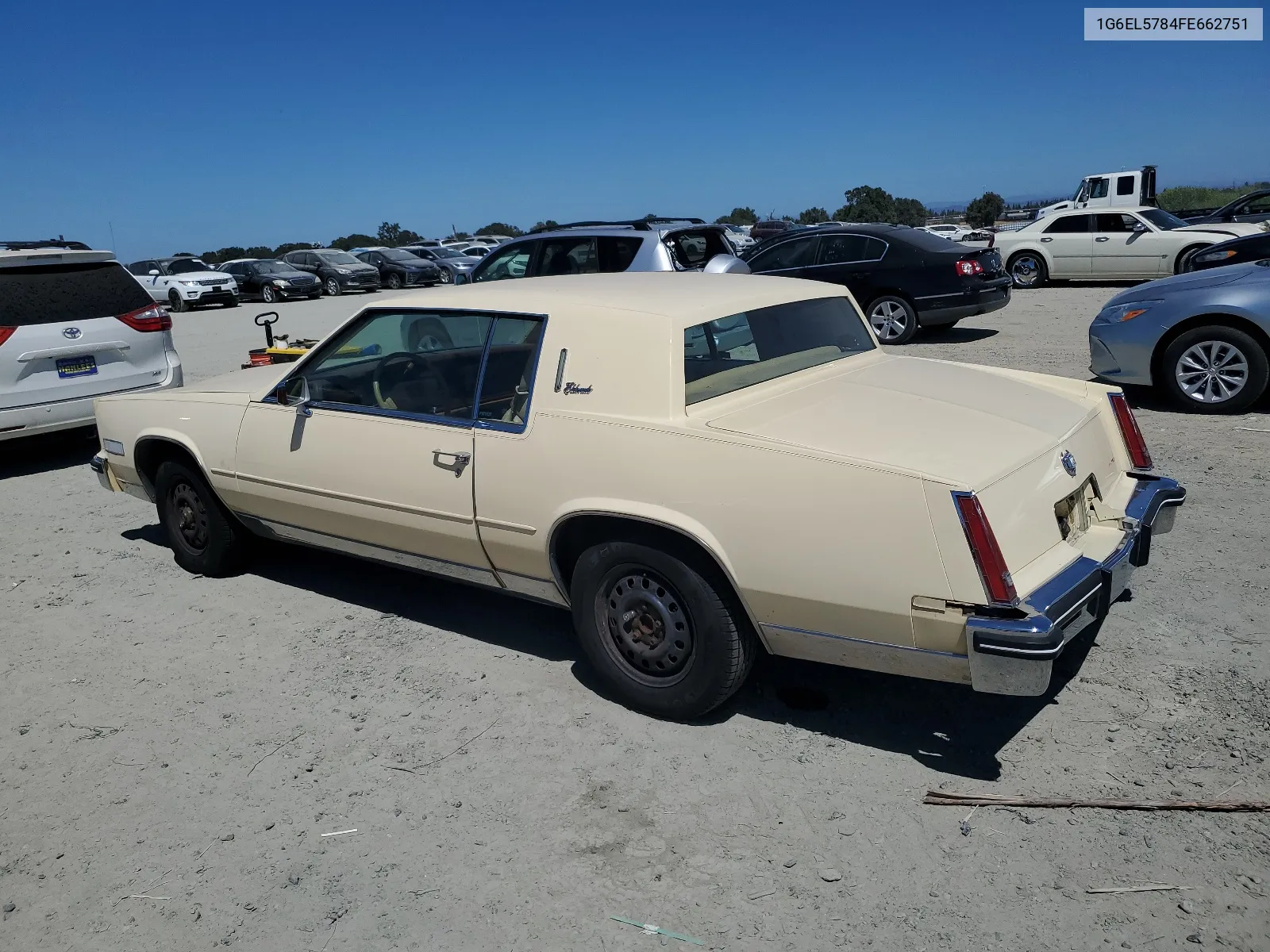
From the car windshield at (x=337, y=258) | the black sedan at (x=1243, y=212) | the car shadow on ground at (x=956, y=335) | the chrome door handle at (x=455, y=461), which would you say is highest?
the car windshield at (x=337, y=258)

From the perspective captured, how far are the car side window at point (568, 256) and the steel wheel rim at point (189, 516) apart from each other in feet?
18.1

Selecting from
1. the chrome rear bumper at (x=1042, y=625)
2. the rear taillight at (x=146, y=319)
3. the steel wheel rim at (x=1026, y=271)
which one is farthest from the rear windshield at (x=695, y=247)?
the steel wheel rim at (x=1026, y=271)

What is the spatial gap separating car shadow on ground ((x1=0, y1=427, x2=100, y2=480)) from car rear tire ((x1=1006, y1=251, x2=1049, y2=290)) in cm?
1623

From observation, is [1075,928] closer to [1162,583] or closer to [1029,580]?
[1029,580]

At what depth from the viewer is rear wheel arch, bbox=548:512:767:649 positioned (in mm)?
3430

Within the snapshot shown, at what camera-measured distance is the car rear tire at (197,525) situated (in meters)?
5.25

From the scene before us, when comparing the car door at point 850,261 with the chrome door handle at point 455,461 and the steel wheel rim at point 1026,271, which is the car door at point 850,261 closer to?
the steel wheel rim at point 1026,271

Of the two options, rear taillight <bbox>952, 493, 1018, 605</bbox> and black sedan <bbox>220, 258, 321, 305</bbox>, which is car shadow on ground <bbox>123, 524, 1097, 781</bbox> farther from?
black sedan <bbox>220, 258, 321, 305</bbox>

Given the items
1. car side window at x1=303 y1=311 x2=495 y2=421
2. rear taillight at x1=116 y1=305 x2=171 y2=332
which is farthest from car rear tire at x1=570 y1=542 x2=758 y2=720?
rear taillight at x1=116 y1=305 x2=171 y2=332

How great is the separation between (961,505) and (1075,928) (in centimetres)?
117

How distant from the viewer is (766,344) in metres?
4.22

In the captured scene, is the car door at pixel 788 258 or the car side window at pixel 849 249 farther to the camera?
the car door at pixel 788 258

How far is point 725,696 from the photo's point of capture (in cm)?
356

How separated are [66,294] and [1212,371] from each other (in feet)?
29.7
